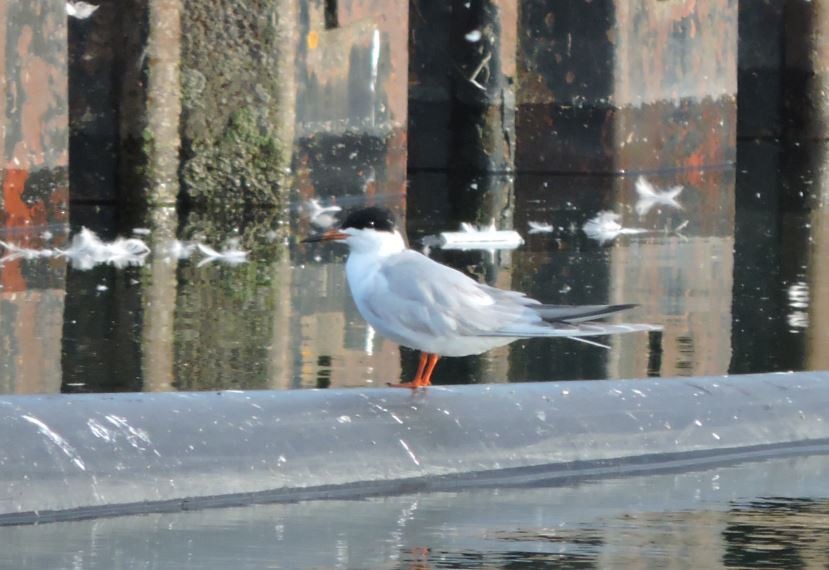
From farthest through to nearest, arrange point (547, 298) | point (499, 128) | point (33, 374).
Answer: point (499, 128), point (547, 298), point (33, 374)

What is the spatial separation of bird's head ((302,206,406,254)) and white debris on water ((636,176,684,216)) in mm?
6048

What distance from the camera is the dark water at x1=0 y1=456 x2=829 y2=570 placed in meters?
3.83

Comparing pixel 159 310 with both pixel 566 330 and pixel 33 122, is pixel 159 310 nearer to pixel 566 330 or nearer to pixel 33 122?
pixel 33 122

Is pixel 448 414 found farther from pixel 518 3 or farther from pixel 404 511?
pixel 518 3

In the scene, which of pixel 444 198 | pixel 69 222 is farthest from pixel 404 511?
pixel 444 198

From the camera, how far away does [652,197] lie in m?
11.8

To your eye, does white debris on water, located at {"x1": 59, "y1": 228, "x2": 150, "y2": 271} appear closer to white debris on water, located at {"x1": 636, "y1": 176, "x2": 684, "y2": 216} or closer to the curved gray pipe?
white debris on water, located at {"x1": 636, "y1": 176, "x2": 684, "y2": 216}

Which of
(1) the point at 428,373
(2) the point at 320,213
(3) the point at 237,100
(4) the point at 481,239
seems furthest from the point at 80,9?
(1) the point at 428,373

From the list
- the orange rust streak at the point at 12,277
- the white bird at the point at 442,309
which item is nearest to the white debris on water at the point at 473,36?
the orange rust streak at the point at 12,277

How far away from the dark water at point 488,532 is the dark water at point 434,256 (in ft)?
4.25

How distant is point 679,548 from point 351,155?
7.34 m

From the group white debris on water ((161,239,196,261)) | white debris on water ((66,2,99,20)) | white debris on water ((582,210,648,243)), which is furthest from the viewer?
white debris on water ((66,2,99,20))

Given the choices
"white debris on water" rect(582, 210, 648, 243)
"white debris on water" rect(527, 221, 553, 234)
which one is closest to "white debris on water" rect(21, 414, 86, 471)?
"white debris on water" rect(582, 210, 648, 243)

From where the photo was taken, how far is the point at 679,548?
13.0 ft
